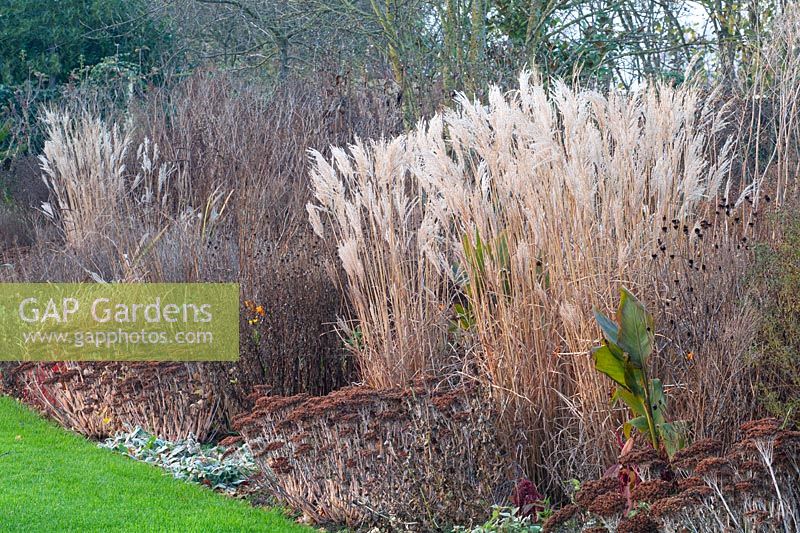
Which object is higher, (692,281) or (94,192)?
(94,192)

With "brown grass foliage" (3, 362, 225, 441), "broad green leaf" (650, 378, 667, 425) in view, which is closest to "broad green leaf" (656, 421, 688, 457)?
"broad green leaf" (650, 378, 667, 425)

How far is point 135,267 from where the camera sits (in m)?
6.39

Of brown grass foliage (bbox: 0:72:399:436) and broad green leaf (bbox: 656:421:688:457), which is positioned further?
brown grass foliage (bbox: 0:72:399:436)

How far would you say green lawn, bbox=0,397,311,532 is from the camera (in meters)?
4.17

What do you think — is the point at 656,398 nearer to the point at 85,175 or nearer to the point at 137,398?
the point at 137,398

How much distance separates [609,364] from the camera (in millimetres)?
3660

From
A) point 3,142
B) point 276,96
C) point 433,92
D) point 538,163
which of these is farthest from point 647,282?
point 3,142

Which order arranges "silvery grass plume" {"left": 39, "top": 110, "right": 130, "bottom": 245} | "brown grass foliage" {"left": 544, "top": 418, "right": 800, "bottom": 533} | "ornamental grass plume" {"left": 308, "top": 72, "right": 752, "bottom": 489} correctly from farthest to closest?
1. "silvery grass plume" {"left": 39, "top": 110, "right": 130, "bottom": 245}
2. "ornamental grass plume" {"left": 308, "top": 72, "right": 752, "bottom": 489}
3. "brown grass foliage" {"left": 544, "top": 418, "right": 800, "bottom": 533}

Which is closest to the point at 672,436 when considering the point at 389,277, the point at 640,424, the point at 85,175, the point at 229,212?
the point at 640,424

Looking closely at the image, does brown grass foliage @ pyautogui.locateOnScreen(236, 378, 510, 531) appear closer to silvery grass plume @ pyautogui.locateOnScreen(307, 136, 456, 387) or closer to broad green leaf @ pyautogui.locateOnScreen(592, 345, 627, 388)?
silvery grass plume @ pyautogui.locateOnScreen(307, 136, 456, 387)

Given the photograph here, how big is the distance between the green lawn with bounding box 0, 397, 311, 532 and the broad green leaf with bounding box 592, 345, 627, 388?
152 centimetres

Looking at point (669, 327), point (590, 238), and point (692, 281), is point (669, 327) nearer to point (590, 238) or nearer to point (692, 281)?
point (692, 281)

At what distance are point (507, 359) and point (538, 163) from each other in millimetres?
875

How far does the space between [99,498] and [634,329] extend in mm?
2649
